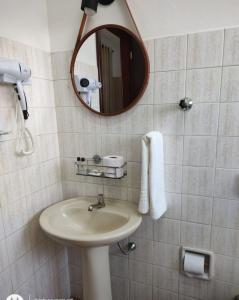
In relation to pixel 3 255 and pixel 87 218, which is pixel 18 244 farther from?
pixel 87 218

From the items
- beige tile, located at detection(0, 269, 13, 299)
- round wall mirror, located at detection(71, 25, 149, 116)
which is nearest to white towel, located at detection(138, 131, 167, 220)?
round wall mirror, located at detection(71, 25, 149, 116)

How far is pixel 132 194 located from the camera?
1.45m

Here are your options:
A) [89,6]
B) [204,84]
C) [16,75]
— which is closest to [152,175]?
[204,84]

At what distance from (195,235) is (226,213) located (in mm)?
237

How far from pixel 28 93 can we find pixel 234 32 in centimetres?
117

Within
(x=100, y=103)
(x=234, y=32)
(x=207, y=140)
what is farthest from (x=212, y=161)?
(x=100, y=103)

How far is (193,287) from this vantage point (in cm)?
141

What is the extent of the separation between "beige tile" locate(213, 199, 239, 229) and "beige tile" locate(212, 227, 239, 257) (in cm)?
4

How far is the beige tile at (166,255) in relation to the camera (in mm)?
1417

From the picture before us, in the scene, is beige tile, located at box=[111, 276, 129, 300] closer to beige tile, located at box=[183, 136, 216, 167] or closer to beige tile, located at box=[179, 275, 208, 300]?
beige tile, located at box=[179, 275, 208, 300]

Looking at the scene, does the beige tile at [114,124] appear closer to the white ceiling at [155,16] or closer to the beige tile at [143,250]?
the white ceiling at [155,16]

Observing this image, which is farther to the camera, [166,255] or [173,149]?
[166,255]

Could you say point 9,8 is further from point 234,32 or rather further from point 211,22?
point 234,32

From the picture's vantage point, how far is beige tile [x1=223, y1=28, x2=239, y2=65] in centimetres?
106
